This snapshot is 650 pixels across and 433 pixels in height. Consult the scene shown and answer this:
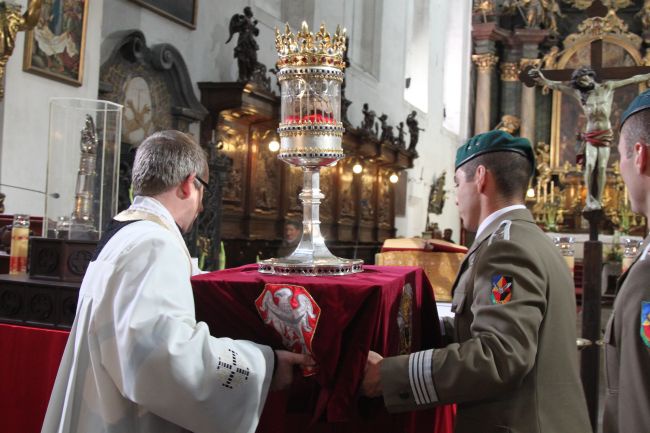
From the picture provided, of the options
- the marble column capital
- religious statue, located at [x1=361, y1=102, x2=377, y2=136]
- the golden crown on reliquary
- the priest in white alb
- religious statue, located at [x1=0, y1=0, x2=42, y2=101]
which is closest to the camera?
the priest in white alb

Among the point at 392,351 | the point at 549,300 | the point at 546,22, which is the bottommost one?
the point at 392,351

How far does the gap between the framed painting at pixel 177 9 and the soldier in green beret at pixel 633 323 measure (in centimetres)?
746

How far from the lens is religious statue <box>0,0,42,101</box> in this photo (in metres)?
5.43

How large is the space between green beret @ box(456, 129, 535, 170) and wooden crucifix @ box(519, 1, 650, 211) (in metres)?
3.84

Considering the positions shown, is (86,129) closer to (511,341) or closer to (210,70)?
(511,341)

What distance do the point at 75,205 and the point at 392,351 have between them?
2551 mm

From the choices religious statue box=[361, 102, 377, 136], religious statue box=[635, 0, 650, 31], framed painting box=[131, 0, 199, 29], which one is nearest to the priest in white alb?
framed painting box=[131, 0, 199, 29]

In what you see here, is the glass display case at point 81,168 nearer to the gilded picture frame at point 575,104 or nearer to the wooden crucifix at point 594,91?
the wooden crucifix at point 594,91

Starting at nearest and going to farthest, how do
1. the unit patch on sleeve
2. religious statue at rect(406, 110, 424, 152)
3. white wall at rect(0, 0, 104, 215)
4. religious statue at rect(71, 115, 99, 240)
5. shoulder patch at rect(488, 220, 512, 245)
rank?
the unit patch on sleeve → shoulder patch at rect(488, 220, 512, 245) → religious statue at rect(71, 115, 99, 240) → white wall at rect(0, 0, 104, 215) → religious statue at rect(406, 110, 424, 152)

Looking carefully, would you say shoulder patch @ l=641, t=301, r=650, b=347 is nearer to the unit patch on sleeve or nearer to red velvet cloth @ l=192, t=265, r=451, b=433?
the unit patch on sleeve

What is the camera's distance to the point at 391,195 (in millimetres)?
16656

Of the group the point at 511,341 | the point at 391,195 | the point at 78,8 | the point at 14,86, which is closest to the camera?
the point at 511,341

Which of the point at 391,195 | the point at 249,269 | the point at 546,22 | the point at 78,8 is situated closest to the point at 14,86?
the point at 78,8

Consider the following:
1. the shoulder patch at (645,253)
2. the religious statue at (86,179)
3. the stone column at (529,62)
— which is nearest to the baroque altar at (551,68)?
the stone column at (529,62)
